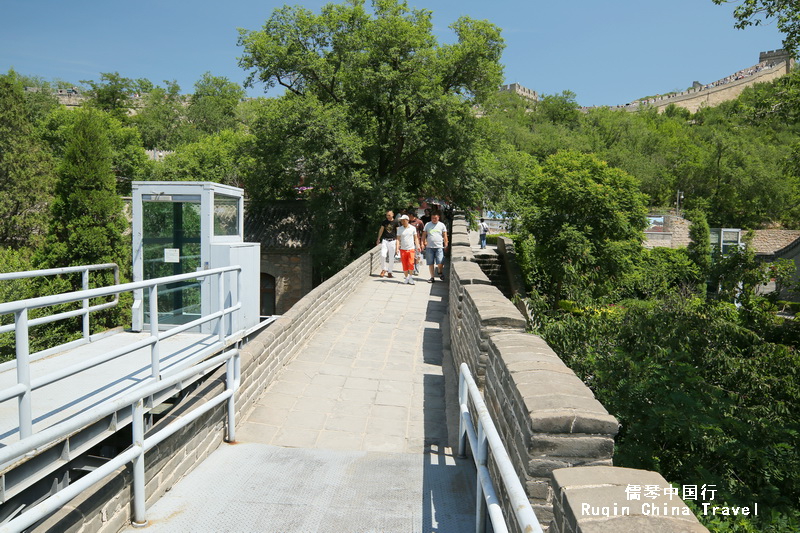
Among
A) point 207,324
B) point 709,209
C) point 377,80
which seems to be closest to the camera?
point 207,324

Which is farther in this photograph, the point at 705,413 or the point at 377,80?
the point at 377,80

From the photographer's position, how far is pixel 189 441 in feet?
14.4

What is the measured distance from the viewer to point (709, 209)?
58.3 m

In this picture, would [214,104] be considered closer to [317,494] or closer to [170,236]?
[170,236]

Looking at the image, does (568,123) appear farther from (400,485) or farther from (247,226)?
(400,485)

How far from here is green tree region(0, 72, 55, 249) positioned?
2523 centimetres

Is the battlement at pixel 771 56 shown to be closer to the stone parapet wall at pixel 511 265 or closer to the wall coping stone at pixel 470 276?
the stone parapet wall at pixel 511 265

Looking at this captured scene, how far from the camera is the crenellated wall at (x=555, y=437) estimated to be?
219 centimetres

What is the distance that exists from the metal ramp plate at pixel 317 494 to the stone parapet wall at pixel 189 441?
5.2 inches

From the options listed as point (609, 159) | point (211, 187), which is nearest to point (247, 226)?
point (211, 187)

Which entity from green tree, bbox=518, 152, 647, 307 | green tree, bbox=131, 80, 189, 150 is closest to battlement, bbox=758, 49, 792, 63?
green tree, bbox=131, 80, 189, 150

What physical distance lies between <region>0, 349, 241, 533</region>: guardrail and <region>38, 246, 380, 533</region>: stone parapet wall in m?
0.07

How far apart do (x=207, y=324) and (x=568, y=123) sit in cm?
7939

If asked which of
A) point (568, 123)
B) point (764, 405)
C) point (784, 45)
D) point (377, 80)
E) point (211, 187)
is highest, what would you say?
point (568, 123)
